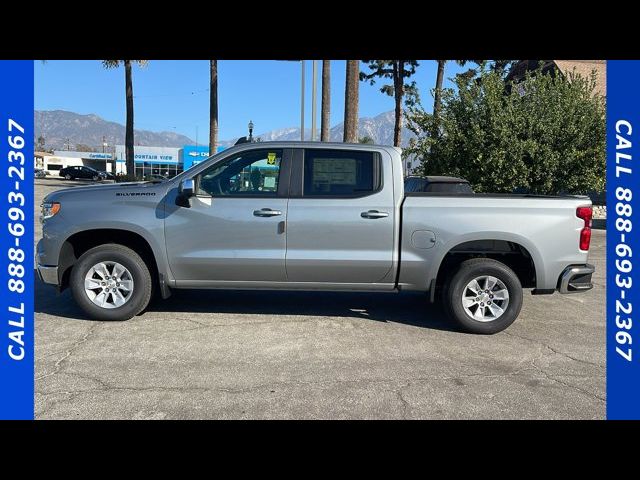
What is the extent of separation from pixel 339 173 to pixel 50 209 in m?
3.26

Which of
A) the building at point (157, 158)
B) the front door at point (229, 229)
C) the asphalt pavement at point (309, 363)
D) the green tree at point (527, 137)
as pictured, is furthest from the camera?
the building at point (157, 158)

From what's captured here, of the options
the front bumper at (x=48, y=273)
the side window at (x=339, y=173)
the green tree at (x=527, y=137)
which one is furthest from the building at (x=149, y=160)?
the side window at (x=339, y=173)

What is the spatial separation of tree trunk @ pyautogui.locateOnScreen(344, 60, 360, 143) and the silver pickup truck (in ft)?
31.0

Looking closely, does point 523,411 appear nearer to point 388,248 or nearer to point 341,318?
point 388,248

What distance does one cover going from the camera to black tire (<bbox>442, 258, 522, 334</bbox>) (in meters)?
5.23

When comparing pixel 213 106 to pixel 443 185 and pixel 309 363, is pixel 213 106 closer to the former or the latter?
pixel 443 185

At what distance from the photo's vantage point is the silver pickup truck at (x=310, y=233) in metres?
5.18

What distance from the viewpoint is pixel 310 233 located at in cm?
521

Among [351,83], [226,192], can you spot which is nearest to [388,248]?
[226,192]

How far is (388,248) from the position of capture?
5.22 m

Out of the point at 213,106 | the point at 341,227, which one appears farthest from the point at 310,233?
the point at 213,106

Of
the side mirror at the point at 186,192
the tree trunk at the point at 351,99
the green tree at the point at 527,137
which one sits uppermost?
the tree trunk at the point at 351,99

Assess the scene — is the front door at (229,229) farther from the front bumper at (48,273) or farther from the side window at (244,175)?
the front bumper at (48,273)

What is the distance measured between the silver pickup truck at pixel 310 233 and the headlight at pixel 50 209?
0.02 m
